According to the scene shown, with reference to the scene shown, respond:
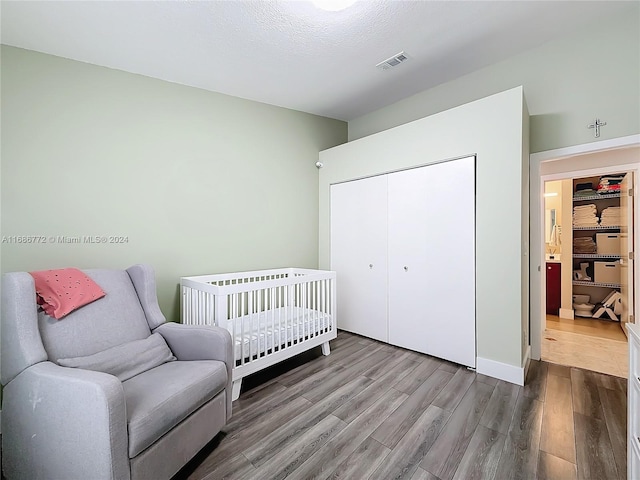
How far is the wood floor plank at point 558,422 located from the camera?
1503 millimetres

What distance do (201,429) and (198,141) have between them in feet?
7.70

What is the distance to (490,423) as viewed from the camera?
1723 millimetres

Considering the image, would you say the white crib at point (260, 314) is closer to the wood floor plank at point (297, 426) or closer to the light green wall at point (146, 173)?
the light green wall at point (146, 173)

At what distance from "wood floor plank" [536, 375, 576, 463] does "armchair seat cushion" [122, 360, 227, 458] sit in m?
1.85

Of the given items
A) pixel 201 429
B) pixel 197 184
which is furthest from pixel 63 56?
pixel 201 429

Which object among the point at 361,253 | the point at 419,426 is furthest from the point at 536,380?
the point at 361,253

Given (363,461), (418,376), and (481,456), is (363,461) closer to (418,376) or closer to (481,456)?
(481,456)

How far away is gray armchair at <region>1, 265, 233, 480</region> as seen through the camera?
3.59 feet

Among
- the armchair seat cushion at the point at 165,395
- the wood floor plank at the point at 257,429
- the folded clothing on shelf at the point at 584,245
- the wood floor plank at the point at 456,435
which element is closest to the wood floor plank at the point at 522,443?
the wood floor plank at the point at 456,435

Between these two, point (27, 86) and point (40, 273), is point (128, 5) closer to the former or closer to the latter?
point (27, 86)

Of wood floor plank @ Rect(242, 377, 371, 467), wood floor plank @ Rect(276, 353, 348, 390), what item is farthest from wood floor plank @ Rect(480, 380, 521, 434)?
wood floor plank @ Rect(276, 353, 348, 390)

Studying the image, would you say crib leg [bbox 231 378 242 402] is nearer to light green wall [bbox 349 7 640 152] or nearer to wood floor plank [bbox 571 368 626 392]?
wood floor plank [bbox 571 368 626 392]

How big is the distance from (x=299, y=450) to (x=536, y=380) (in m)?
2.00

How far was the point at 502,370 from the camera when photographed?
2.22 m
